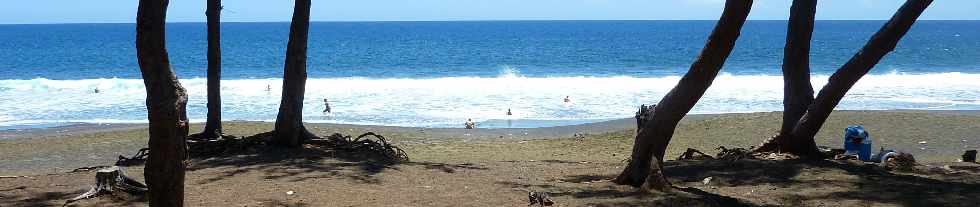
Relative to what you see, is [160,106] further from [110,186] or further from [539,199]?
[539,199]

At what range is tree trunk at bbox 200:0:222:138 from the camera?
1041 cm

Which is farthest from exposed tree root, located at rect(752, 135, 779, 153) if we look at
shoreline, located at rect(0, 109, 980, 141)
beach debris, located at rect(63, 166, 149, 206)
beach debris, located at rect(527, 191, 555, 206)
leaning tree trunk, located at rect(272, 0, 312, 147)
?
shoreline, located at rect(0, 109, 980, 141)

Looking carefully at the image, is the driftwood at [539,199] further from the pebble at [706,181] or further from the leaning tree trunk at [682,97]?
the pebble at [706,181]

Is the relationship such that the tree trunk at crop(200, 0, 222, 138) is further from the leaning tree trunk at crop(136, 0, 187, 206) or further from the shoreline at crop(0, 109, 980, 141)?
the shoreline at crop(0, 109, 980, 141)

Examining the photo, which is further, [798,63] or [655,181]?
[798,63]

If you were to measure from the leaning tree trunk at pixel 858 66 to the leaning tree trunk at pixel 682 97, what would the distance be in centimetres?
228

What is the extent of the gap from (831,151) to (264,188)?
5.81 metres

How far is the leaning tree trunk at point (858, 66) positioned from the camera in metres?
8.52

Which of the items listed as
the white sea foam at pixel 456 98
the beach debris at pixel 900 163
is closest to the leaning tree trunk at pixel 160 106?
the beach debris at pixel 900 163

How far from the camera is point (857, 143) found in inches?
406

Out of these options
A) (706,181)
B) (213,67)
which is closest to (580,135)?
(213,67)

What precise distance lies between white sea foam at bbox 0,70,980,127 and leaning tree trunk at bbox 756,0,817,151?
10796mm

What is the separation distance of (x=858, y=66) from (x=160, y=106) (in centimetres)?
656

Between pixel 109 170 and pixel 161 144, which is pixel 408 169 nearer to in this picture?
pixel 109 170
